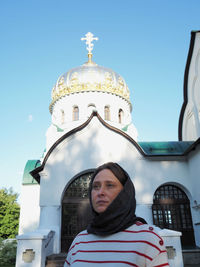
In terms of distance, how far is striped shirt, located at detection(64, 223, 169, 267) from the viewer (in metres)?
1.30

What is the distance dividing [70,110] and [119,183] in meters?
15.2

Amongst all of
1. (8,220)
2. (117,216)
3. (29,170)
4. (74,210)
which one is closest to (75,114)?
(29,170)

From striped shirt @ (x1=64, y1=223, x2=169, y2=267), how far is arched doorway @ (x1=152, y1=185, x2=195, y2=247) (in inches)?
378

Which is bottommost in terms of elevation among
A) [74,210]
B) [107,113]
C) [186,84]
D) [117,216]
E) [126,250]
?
[126,250]

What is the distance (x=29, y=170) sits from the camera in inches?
628

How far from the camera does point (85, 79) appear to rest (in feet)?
55.8

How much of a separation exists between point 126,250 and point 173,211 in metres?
9.87

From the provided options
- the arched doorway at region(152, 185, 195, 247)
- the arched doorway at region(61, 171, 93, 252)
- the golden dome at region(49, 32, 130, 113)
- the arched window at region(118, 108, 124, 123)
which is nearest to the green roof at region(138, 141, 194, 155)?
the arched doorway at region(152, 185, 195, 247)

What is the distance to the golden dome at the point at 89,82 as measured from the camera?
16.7 meters

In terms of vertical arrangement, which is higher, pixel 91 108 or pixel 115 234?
pixel 91 108

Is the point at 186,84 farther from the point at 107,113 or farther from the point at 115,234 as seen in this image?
the point at 115,234

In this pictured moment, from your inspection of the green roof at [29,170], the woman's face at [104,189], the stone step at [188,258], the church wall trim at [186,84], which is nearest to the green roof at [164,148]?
the church wall trim at [186,84]

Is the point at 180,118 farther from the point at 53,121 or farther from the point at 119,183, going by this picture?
the point at 119,183

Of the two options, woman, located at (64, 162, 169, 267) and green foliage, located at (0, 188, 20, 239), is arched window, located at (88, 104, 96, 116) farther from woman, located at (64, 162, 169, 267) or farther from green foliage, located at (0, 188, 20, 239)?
green foliage, located at (0, 188, 20, 239)
